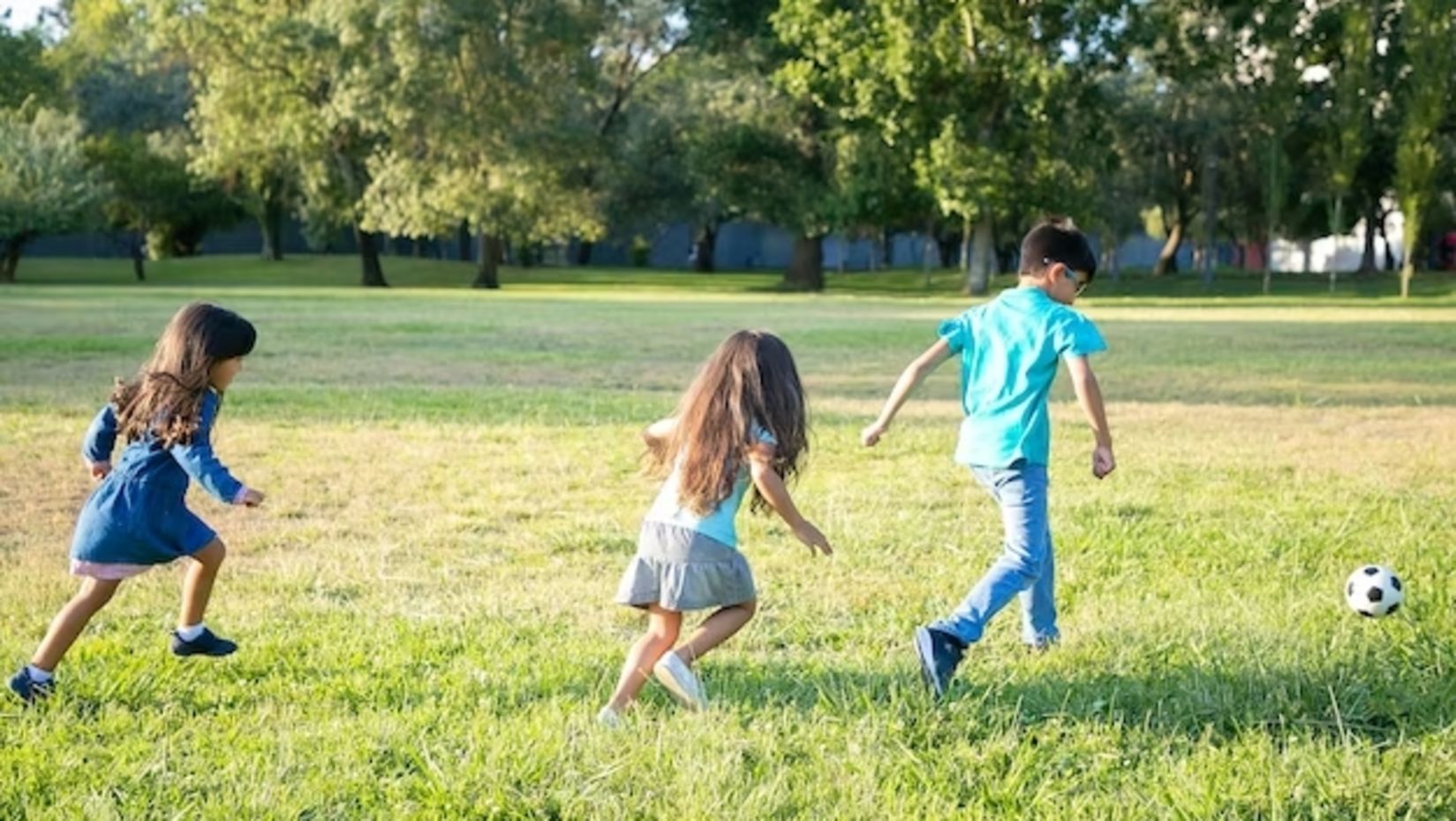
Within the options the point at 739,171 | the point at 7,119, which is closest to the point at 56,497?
the point at 739,171

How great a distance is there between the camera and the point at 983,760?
403cm

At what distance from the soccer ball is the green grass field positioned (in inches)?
3.9

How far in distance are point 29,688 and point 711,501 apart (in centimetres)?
198

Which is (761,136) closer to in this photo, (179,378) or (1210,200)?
(1210,200)

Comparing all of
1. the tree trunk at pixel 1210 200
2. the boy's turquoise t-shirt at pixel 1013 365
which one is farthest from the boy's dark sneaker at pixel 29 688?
the tree trunk at pixel 1210 200

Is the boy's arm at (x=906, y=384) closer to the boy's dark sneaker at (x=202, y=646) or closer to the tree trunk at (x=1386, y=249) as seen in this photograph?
the boy's dark sneaker at (x=202, y=646)

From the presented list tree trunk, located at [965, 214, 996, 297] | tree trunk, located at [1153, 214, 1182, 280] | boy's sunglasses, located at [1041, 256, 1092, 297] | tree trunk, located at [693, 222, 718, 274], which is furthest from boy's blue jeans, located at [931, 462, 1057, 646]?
tree trunk, located at [693, 222, 718, 274]

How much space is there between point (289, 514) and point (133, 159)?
5491 cm

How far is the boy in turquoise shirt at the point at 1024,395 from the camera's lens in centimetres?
515

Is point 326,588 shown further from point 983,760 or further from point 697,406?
point 983,760

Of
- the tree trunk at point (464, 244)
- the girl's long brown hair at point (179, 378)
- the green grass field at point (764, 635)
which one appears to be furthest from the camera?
the tree trunk at point (464, 244)

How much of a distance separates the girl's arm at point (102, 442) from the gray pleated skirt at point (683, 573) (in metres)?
1.63

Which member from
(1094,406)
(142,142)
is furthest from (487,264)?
(1094,406)

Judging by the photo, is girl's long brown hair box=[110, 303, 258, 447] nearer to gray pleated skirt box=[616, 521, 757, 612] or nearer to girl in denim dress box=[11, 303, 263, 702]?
girl in denim dress box=[11, 303, 263, 702]
